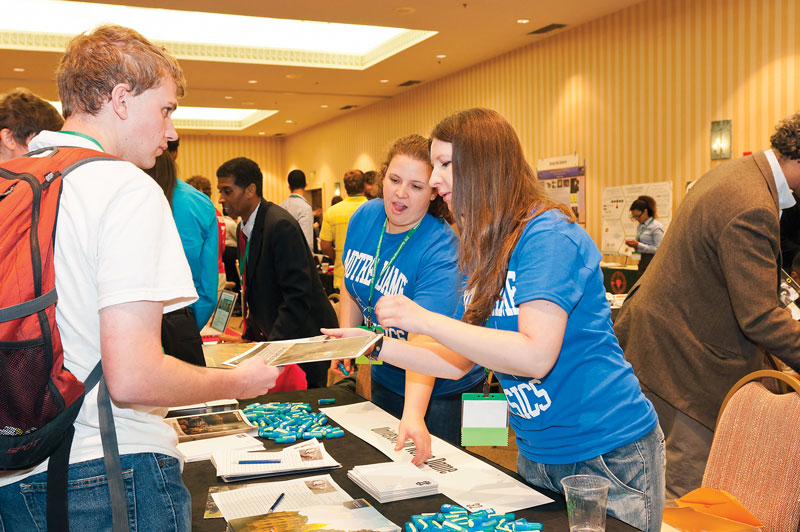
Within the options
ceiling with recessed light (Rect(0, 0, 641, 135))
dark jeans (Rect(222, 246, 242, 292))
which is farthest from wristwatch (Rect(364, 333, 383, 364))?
dark jeans (Rect(222, 246, 242, 292))

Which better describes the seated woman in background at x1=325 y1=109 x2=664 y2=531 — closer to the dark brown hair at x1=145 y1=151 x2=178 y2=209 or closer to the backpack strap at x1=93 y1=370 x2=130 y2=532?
the backpack strap at x1=93 y1=370 x2=130 y2=532

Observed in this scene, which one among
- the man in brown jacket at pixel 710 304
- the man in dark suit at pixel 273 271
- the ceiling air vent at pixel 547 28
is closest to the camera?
the man in brown jacket at pixel 710 304

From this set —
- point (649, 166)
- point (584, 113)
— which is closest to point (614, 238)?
point (649, 166)

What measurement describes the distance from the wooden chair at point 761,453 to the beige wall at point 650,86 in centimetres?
483

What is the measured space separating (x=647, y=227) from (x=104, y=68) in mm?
6576

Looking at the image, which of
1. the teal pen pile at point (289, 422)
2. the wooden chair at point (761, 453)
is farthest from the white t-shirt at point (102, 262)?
the wooden chair at point (761, 453)

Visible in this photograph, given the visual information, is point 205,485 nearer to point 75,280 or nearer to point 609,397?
point 75,280

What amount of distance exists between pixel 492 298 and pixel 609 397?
12.7 inches

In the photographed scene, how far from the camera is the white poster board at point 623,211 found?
6.94 meters

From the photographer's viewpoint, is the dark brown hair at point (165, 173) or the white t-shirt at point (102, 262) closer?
the white t-shirt at point (102, 262)

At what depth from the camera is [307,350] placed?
142 cm

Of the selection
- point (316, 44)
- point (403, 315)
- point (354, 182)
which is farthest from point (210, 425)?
point (316, 44)

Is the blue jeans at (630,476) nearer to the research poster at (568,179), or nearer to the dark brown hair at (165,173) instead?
the dark brown hair at (165,173)

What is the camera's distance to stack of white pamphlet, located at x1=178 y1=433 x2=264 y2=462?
5.49 ft
